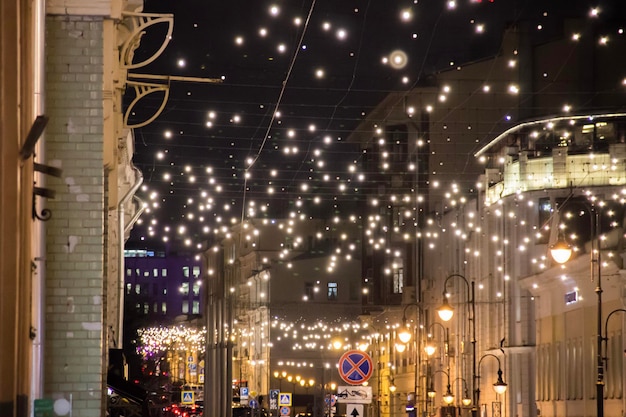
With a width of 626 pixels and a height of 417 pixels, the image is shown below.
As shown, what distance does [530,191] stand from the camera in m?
53.3

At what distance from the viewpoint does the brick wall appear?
1518cm

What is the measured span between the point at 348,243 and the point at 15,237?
91.2 m

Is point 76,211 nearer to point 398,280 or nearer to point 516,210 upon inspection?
point 516,210

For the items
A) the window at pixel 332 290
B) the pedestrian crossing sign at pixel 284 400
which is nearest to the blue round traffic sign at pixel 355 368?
the pedestrian crossing sign at pixel 284 400

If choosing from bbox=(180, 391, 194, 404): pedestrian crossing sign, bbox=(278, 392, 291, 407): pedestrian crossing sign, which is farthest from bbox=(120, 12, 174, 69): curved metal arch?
bbox=(278, 392, 291, 407): pedestrian crossing sign

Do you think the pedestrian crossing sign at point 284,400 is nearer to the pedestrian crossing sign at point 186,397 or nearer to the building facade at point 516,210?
the pedestrian crossing sign at point 186,397

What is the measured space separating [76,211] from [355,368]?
7292 millimetres

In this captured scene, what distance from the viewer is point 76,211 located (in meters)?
15.4

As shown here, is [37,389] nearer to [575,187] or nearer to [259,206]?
[575,187]

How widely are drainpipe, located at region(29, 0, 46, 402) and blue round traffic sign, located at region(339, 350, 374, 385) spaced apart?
7.38 metres

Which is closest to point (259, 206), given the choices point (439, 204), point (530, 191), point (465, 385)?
point (439, 204)

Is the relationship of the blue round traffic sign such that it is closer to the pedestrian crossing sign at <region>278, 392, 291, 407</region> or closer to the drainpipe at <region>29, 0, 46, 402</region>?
the drainpipe at <region>29, 0, 46, 402</region>

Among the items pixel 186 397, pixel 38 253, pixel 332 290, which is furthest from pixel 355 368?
pixel 332 290

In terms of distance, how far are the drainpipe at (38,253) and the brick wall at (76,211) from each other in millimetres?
314
